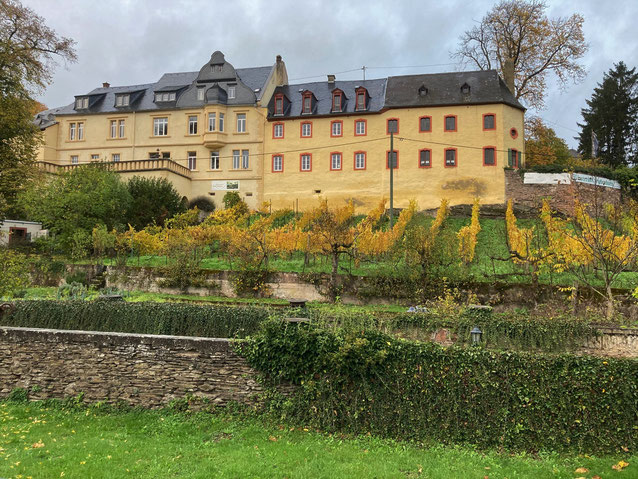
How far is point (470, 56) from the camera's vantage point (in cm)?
4100

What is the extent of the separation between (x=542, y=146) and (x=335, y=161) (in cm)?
1857

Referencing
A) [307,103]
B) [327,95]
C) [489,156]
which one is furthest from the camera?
[327,95]

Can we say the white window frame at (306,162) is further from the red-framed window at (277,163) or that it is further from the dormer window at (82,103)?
the dormer window at (82,103)

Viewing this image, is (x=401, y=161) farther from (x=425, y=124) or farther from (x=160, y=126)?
(x=160, y=126)

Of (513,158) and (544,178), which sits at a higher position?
(513,158)

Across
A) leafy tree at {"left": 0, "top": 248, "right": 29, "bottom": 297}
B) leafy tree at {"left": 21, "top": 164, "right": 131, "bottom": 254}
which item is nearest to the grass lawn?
leafy tree at {"left": 0, "top": 248, "right": 29, "bottom": 297}

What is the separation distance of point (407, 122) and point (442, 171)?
15.4ft

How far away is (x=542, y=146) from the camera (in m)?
41.6

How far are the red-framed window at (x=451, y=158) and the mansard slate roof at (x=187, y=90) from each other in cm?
1628

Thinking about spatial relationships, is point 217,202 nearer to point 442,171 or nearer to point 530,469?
point 442,171

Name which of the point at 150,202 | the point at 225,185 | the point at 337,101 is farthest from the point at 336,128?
the point at 150,202

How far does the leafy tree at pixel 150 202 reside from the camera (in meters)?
32.8

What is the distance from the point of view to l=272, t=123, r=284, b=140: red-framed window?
39500mm

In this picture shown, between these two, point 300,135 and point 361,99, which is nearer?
point 361,99
